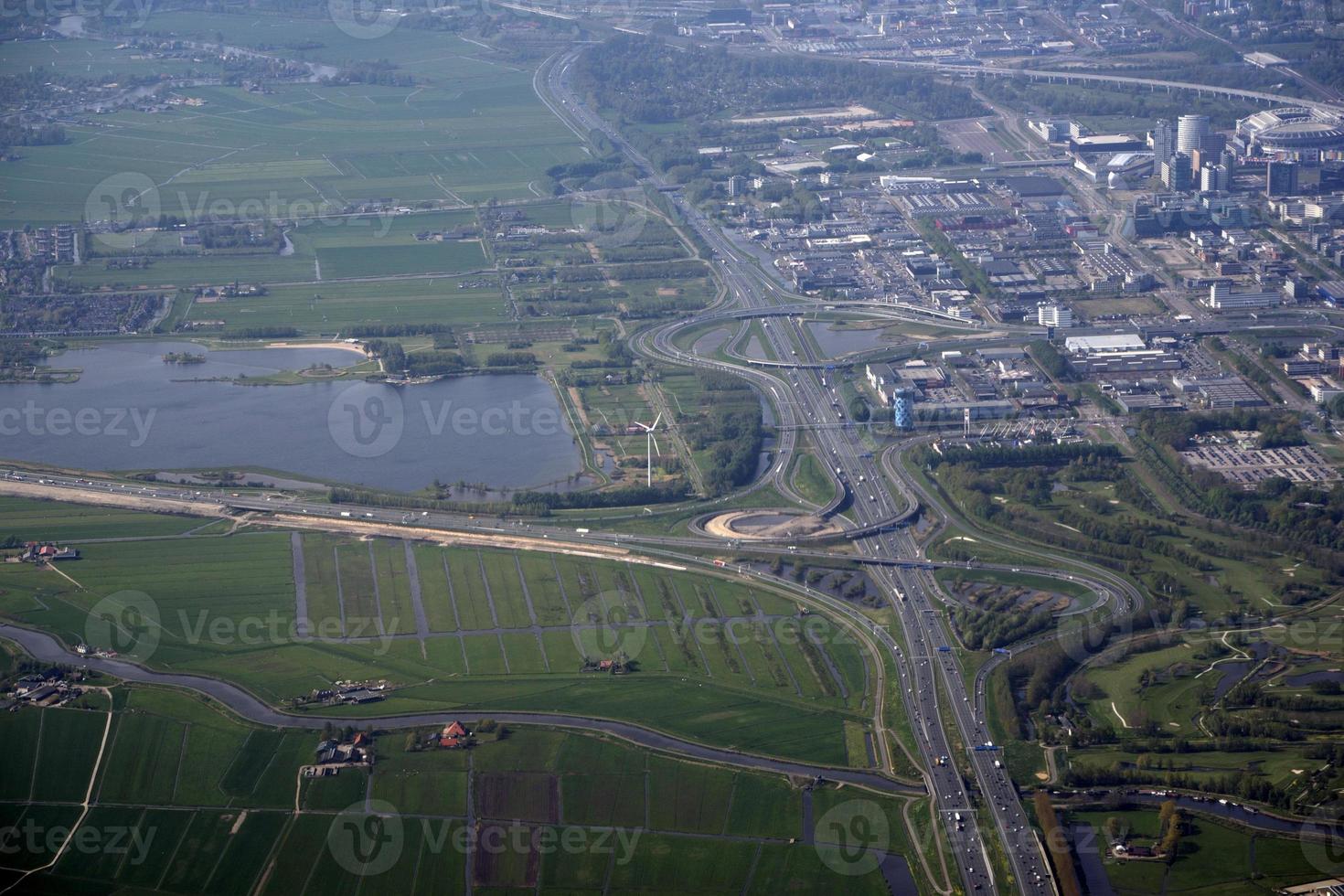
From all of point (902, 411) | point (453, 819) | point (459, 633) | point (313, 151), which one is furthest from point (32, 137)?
point (453, 819)

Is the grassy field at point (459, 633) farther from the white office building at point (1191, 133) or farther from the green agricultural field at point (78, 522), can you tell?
the white office building at point (1191, 133)

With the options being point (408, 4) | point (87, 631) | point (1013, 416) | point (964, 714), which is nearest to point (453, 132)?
point (408, 4)

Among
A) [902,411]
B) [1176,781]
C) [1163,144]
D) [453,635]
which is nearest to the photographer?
[1176,781]

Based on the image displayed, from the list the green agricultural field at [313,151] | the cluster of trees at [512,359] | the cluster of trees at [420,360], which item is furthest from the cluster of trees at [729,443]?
the green agricultural field at [313,151]

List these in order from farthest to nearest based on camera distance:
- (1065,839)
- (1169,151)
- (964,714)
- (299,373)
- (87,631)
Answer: (1169,151) → (299,373) → (87,631) → (964,714) → (1065,839)

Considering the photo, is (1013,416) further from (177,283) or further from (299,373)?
(177,283)

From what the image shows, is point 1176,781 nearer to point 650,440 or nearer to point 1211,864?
point 1211,864

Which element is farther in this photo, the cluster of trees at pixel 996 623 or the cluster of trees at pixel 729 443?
the cluster of trees at pixel 729 443

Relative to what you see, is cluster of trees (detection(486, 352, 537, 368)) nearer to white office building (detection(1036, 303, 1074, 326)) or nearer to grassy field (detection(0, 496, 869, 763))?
grassy field (detection(0, 496, 869, 763))
